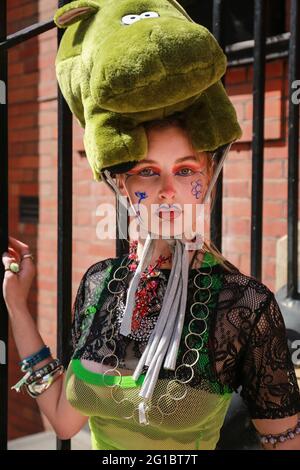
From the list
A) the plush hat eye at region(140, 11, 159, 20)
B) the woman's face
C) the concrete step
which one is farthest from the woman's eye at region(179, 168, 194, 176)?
the concrete step

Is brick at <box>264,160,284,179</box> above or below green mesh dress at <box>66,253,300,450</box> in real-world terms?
above

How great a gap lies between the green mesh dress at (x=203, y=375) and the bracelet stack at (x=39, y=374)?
0.12 metres

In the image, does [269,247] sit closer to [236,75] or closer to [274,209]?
[274,209]

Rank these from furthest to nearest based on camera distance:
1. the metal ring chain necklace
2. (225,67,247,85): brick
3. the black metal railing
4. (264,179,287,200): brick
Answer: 1. (225,67,247,85): brick
2. (264,179,287,200): brick
3. the black metal railing
4. the metal ring chain necklace

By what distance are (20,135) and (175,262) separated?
340 cm

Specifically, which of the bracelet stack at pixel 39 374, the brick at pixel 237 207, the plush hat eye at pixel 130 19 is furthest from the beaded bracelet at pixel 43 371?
the brick at pixel 237 207

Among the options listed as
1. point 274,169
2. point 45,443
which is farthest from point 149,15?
point 45,443

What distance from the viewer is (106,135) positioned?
117cm

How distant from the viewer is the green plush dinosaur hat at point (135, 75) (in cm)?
109

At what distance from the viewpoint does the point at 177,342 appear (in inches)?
47.2

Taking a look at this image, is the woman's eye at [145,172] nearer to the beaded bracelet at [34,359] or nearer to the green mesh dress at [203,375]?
the green mesh dress at [203,375]

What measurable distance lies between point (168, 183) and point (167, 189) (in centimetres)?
1

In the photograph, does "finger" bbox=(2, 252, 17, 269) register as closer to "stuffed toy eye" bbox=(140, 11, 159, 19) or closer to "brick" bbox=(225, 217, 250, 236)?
"stuffed toy eye" bbox=(140, 11, 159, 19)

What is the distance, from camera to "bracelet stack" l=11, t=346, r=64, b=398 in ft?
4.54
